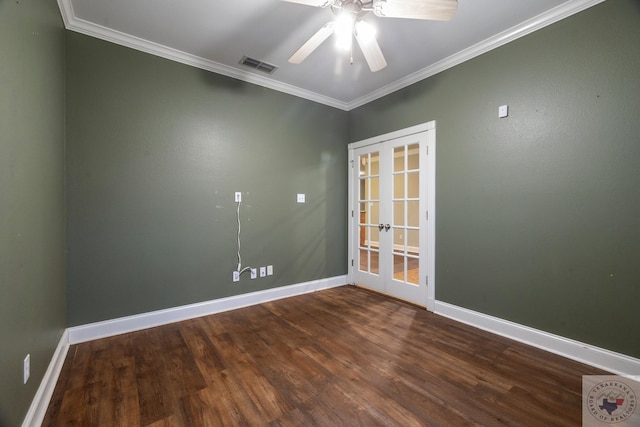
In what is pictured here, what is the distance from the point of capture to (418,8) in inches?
63.8

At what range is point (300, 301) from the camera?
11.2 feet

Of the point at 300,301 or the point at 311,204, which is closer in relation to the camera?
the point at 300,301

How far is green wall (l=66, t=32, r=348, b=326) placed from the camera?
2.39m

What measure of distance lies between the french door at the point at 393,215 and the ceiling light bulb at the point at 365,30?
1577 millimetres

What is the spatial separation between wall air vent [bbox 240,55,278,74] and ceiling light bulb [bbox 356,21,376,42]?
149 cm

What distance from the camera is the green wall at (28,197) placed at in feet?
3.83

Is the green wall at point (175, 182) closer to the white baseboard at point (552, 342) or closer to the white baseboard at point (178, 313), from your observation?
the white baseboard at point (178, 313)

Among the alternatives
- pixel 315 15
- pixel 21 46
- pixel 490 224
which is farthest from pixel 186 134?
pixel 490 224

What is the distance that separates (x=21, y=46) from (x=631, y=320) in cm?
422

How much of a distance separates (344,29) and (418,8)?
50 centimetres

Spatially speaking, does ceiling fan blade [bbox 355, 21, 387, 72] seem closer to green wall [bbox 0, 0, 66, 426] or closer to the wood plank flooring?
green wall [bbox 0, 0, 66, 426]

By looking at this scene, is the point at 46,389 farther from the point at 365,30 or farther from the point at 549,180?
the point at 549,180

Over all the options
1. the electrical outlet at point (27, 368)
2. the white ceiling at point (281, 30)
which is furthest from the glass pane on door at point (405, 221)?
the electrical outlet at point (27, 368)

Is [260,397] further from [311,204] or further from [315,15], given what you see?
[315,15]
